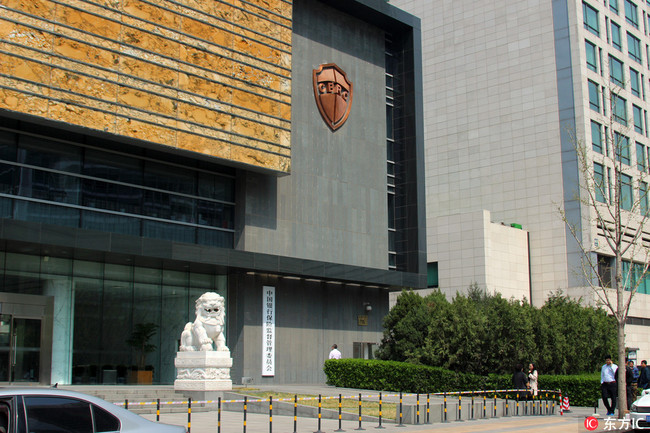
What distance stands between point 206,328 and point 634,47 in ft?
166

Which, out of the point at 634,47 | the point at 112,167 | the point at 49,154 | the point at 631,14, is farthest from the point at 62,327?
the point at 631,14

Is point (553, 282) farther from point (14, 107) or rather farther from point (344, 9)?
point (14, 107)

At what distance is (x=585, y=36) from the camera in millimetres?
54531

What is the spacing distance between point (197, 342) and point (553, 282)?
3455 centimetres

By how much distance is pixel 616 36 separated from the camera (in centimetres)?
5909

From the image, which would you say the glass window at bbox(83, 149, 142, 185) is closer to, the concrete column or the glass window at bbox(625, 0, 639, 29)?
the concrete column

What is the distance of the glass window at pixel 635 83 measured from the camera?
197ft

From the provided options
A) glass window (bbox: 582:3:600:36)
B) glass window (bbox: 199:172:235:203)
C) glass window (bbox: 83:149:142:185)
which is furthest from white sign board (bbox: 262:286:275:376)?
glass window (bbox: 582:3:600:36)

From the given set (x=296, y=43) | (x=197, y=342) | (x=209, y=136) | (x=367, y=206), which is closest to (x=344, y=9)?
(x=296, y=43)

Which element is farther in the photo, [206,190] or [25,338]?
[206,190]

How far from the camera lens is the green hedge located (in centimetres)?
2847

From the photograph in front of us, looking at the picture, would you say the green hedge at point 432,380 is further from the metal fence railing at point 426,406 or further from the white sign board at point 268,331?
the white sign board at point 268,331

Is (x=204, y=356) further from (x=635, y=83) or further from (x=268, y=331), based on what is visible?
(x=635, y=83)

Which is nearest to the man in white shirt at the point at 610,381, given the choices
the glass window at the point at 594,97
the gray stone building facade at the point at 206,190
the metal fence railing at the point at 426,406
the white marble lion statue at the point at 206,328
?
the metal fence railing at the point at 426,406
